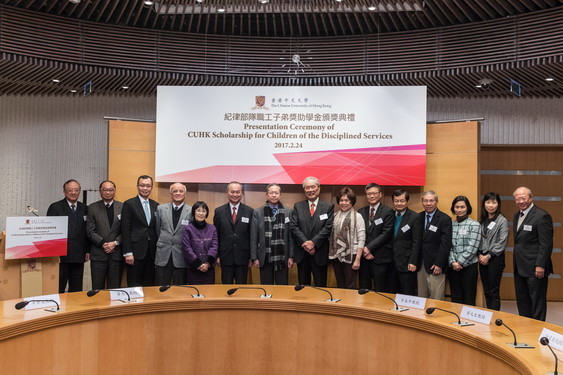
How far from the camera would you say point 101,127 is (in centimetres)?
702

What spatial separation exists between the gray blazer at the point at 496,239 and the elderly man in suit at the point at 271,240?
182cm

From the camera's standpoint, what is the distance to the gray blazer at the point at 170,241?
4785 millimetres

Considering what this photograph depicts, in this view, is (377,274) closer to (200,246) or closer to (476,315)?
(200,246)

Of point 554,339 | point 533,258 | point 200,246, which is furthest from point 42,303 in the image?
point 533,258

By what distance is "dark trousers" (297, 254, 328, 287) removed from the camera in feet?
16.4

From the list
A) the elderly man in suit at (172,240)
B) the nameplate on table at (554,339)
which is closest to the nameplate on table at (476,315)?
the nameplate on table at (554,339)

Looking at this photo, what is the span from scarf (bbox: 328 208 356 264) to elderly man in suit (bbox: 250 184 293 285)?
43 centimetres

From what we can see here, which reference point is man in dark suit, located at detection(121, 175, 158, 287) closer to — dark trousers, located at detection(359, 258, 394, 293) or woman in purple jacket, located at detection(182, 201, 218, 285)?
woman in purple jacket, located at detection(182, 201, 218, 285)

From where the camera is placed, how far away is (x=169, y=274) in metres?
4.87

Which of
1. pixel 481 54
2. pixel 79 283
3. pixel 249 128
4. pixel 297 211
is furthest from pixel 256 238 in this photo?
pixel 481 54

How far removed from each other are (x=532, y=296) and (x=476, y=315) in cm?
183

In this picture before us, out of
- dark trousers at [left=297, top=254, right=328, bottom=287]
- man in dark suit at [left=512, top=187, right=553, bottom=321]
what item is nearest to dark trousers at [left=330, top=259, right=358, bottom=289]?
dark trousers at [left=297, top=254, right=328, bottom=287]

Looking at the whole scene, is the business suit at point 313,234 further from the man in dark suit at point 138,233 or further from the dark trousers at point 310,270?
the man in dark suit at point 138,233

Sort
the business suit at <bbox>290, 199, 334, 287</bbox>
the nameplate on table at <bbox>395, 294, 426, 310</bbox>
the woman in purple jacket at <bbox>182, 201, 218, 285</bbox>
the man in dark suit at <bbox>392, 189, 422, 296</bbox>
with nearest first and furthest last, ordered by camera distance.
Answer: the nameplate on table at <bbox>395, 294, 426, 310</bbox> → the woman in purple jacket at <bbox>182, 201, 218, 285</bbox> → the man in dark suit at <bbox>392, 189, 422, 296</bbox> → the business suit at <bbox>290, 199, 334, 287</bbox>
